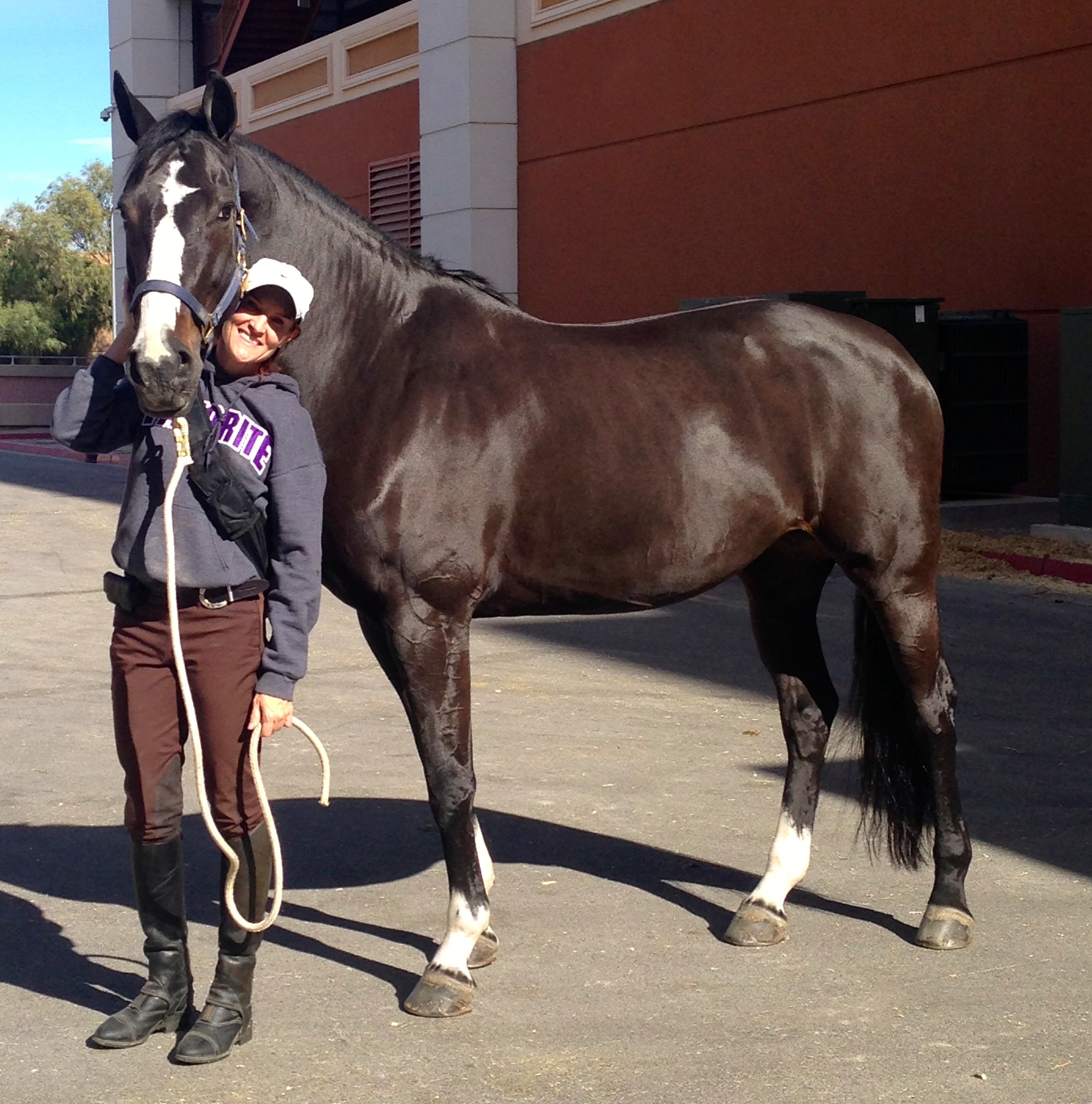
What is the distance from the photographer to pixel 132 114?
404 cm

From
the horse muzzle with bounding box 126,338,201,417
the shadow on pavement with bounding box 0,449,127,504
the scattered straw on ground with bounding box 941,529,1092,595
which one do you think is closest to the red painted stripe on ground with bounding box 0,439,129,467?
the shadow on pavement with bounding box 0,449,127,504

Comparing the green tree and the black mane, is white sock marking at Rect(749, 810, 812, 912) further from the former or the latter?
the green tree

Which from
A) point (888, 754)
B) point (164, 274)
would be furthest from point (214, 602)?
point (888, 754)

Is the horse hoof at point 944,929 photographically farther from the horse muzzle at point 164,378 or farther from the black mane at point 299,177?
the horse muzzle at point 164,378

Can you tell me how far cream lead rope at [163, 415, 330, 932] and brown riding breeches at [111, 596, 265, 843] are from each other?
1.1 inches

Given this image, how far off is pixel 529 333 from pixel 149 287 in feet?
4.02

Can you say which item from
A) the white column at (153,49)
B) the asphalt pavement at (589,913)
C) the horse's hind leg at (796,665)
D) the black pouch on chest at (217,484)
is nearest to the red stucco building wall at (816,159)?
the asphalt pavement at (589,913)

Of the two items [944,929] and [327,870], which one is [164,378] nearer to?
[327,870]

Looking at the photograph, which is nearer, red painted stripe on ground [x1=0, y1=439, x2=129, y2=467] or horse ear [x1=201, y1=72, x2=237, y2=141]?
horse ear [x1=201, y1=72, x2=237, y2=141]

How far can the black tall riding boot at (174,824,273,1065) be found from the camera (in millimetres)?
3678

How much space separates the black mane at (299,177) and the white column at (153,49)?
26.8 meters

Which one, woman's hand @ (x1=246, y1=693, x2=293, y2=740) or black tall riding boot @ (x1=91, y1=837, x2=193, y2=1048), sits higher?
woman's hand @ (x1=246, y1=693, x2=293, y2=740)

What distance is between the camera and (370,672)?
28.0ft

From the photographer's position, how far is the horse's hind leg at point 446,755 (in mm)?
4031
